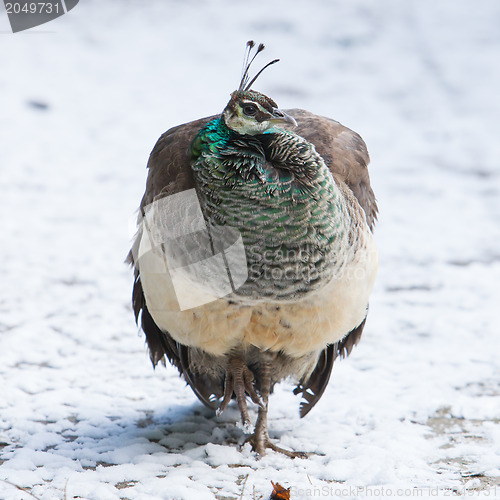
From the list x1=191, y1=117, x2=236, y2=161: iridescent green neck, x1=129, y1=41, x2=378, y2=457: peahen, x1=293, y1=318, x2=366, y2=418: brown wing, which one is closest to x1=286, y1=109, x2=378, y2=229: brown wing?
x1=129, y1=41, x2=378, y2=457: peahen

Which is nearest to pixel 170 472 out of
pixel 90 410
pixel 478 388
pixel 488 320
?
pixel 90 410

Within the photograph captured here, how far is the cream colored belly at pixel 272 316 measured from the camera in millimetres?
3006

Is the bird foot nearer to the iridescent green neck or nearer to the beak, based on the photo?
the iridescent green neck

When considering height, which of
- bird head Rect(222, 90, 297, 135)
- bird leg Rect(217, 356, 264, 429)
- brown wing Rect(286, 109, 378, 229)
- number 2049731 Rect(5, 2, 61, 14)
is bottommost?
bird leg Rect(217, 356, 264, 429)

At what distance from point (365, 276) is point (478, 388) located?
4.40ft

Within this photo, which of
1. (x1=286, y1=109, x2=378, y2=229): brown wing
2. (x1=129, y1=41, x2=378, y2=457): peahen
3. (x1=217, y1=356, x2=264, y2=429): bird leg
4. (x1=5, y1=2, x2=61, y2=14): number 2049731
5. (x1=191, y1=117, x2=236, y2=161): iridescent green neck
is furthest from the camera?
(x1=5, y1=2, x2=61, y2=14): number 2049731

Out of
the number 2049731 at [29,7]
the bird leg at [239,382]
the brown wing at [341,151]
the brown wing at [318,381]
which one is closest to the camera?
the bird leg at [239,382]

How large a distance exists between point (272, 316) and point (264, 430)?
0.72 m

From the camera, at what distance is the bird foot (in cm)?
335

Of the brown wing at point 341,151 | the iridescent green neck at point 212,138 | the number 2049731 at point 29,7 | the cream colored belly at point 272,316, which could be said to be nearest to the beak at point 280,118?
the iridescent green neck at point 212,138

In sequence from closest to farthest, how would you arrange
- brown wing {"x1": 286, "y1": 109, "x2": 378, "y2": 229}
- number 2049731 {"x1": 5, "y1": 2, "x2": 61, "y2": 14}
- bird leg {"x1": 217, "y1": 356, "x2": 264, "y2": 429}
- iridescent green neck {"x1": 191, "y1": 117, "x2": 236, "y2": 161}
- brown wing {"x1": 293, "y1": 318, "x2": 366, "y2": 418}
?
iridescent green neck {"x1": 191, "y1": 117, "x2": 236, "y2": 161}, bird leg {"x1": 217, "y1": 356, "x2": 264, "y2": 429}, brown wing {"x1": 286, "y1": 109, "x2": 378, "y2": 229}, brown wing {"x1": 293, "y1": 318, "x2": 366, "y2": 418}, number 2049731 {"x1": 5, "y1": 2, "x2": 61, "y2": 14}

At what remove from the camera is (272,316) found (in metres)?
3.01

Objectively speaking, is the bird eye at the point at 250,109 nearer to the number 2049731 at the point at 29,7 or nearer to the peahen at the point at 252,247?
the peahen at the point at 252,247

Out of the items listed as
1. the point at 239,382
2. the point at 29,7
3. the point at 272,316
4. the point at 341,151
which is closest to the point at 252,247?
the point at 272,316
